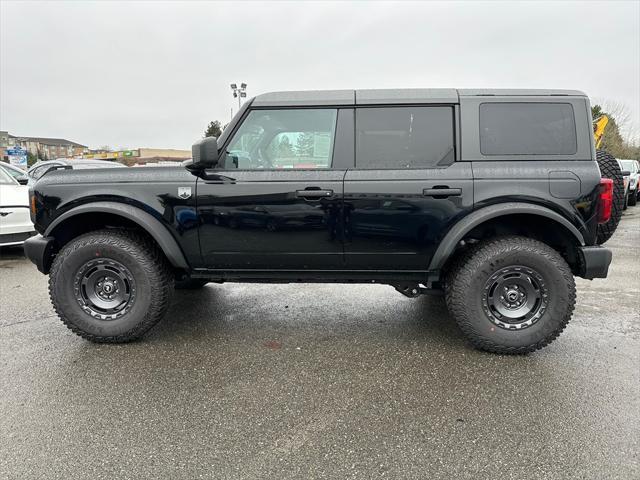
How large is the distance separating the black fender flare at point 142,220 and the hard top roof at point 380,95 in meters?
1.18

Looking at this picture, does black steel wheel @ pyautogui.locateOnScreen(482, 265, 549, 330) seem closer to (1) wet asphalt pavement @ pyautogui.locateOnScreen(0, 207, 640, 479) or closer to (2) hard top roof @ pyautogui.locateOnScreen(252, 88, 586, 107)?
(1) wet asphalt pavement @ pyautogui.locateOnScreen(0, 207, 640, 479)

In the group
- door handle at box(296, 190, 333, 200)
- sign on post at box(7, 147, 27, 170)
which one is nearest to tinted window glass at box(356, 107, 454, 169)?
door handle at box(296, 190, 333, 200)

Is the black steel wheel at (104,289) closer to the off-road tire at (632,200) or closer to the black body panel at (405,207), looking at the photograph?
the black body panel at (405,207)

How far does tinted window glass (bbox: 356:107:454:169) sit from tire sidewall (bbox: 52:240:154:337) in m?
1.84

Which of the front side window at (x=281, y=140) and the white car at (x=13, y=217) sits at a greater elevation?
the front side window at (x=281, y=140)

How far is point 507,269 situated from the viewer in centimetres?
309

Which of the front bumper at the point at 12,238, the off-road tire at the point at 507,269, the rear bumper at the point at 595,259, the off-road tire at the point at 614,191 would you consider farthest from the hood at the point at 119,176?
the front bumper at the point at 12,238

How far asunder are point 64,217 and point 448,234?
2.81m

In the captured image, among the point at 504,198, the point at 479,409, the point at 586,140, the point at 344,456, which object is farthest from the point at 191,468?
the point at 586,140

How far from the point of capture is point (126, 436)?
7.33ft

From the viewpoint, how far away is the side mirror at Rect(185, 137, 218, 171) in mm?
3113

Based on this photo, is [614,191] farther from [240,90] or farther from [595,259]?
[240,90]

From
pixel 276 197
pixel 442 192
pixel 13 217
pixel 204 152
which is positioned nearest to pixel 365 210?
pixel 442 192

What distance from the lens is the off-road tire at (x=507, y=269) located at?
3039 millimetres
